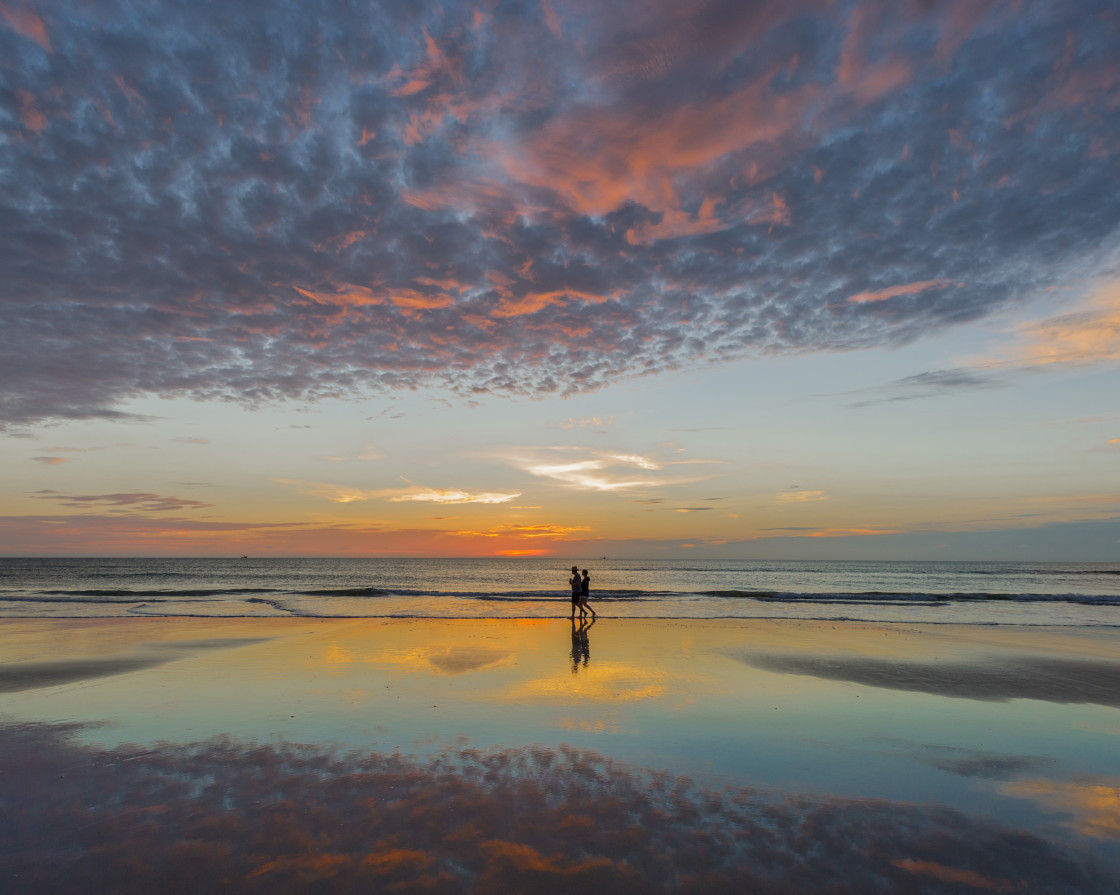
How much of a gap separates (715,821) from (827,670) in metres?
9.55

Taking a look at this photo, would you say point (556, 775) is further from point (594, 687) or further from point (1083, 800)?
point (1083, 800)

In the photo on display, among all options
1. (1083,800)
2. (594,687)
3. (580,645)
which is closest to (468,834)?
(594,687)

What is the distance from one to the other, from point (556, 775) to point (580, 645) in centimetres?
1034

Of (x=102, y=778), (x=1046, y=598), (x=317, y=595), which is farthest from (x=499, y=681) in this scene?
(x=1046, y=598)

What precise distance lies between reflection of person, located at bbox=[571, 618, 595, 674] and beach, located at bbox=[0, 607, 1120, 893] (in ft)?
1.19

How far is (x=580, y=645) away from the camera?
17.2m

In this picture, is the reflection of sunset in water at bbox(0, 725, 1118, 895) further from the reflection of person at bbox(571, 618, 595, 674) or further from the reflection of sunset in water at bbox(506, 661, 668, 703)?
the reflection of person at bbox(571, 618, 595, 674)

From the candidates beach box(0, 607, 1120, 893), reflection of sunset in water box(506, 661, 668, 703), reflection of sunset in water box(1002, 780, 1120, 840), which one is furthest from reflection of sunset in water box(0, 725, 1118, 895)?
reflection of sunset in water box(506, 661, 668, 703)

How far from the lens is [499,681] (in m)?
12.1

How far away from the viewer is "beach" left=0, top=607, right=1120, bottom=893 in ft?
16.5

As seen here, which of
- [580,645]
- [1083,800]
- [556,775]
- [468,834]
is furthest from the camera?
[580,645]

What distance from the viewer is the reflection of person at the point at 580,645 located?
14.4m

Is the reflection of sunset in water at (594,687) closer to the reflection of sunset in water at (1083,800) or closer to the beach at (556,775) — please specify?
the beach at (556,775)

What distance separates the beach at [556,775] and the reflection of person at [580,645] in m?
0.36
